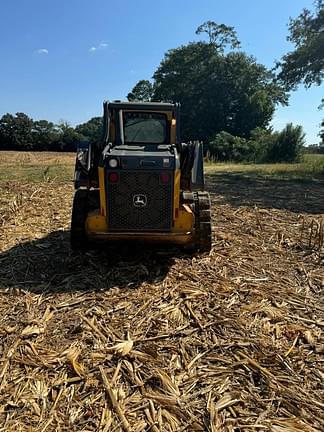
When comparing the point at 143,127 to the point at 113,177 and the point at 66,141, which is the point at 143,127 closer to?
the point at 113,177

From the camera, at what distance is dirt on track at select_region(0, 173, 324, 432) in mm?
2729

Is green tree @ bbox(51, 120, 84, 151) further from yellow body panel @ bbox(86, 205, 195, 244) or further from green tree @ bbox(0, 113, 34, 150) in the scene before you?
yellow body panel @ bbox(86, 205, 195, 244)

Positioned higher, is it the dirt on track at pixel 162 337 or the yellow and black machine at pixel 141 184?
the yellow and black machine at pixel 141 184

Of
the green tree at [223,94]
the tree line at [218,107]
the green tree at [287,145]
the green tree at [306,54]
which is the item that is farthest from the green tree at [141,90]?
the green tree at [306,54]

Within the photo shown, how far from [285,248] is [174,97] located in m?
46.4

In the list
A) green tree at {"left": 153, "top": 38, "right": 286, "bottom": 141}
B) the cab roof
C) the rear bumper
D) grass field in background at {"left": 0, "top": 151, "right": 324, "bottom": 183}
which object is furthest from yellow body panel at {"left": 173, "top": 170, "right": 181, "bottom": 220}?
green tree at {"left": 153, "top": 38, "right": 286, "bottom": 141}

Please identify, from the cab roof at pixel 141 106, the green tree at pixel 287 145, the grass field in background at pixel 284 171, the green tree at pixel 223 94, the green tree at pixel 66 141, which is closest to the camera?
the cab roof at pixel 141 106

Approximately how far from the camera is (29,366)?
10.4 feet

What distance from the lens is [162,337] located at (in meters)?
3.60

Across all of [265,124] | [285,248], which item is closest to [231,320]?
[285,248]

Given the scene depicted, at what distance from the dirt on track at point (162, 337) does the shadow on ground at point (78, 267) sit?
2 centimetres

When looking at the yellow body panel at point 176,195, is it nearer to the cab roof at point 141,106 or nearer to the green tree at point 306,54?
the cab roof at point 141,106

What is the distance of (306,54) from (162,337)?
1858 cm

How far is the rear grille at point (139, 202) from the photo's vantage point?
16.4 feet
